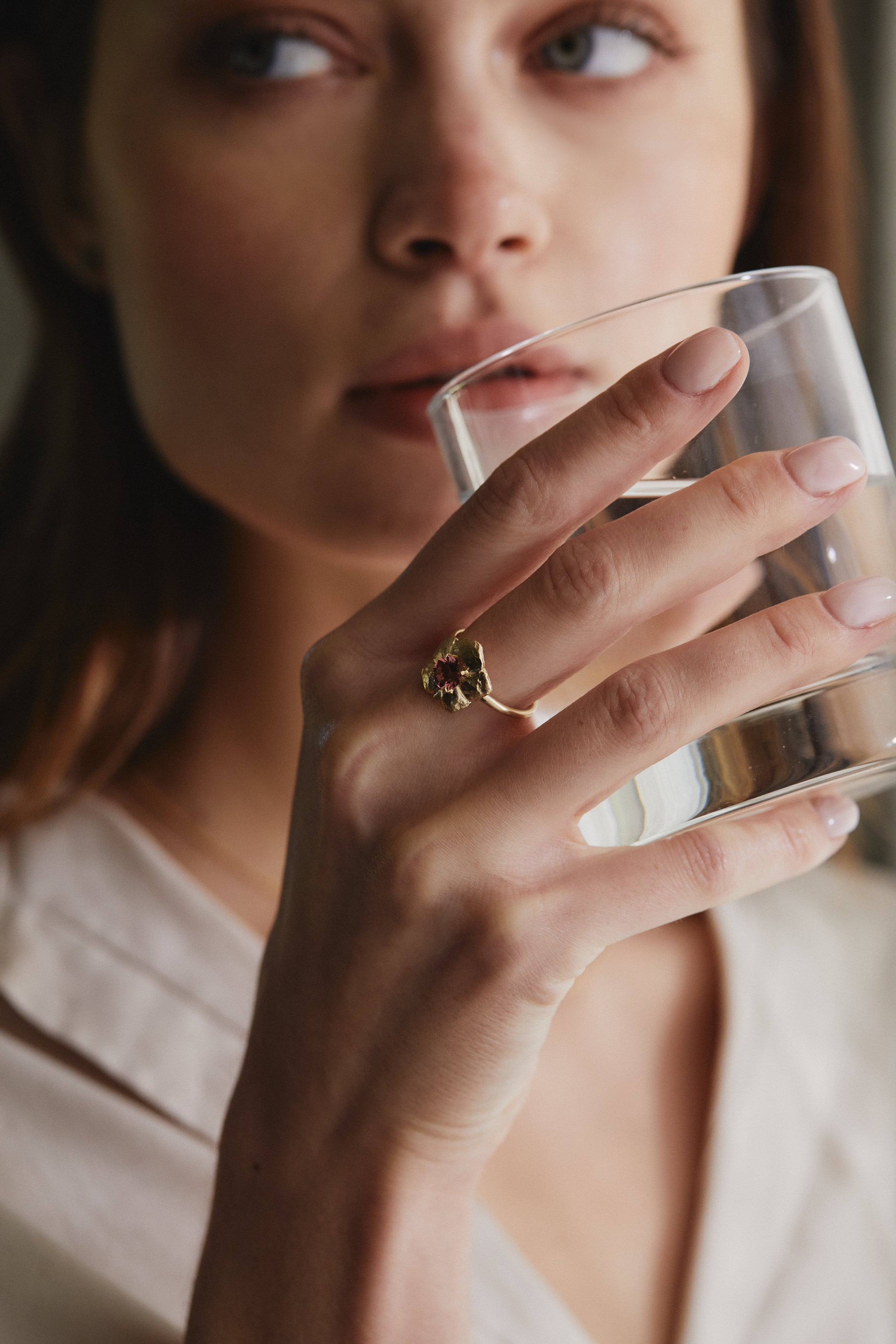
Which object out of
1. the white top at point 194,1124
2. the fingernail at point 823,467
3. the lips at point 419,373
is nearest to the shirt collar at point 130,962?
the white top at point 194,1124

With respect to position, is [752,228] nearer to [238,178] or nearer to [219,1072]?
[238,178]

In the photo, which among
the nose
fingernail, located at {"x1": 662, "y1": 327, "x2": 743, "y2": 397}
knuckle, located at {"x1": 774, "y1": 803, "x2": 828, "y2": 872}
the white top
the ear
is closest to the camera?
fingernail, located at {"x1": 662, "y1": 327, "x2": 743, "y2": 397}

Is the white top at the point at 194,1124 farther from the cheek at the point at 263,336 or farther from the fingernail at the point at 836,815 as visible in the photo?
the fingernail at the point at 836,815

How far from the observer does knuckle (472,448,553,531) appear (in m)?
0.53

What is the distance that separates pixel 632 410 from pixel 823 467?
0.09 metres

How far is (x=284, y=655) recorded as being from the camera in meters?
1.19

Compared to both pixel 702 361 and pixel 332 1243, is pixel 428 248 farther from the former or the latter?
pixel 332 1243

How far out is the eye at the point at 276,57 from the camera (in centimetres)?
90

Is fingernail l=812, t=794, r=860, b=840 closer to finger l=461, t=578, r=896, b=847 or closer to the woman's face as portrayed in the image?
finger l=461, t=578, r=896, b=847

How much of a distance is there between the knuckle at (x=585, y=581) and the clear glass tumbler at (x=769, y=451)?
1.8 inches

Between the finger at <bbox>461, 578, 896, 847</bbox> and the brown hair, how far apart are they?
2.29ft

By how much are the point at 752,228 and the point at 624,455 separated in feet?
2.65

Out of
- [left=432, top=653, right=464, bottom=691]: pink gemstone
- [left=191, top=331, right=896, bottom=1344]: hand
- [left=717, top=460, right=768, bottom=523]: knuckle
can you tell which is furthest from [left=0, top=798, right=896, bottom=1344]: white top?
[left=717, top=460, right=768, bottom=523]: knuckle

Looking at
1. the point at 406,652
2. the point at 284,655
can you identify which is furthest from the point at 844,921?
the point at 406,652
